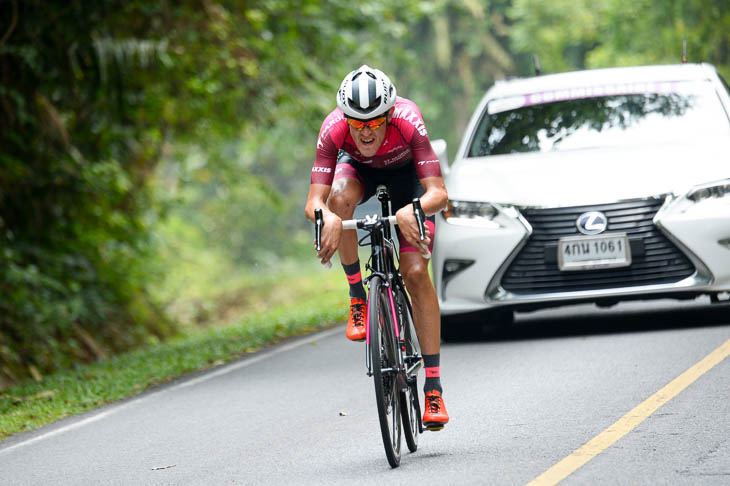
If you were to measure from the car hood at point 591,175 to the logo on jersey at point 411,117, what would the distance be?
10.9 ft

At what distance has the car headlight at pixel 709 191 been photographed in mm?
9156

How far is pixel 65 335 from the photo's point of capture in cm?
1467

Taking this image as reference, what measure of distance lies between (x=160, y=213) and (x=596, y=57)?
19.2 metres

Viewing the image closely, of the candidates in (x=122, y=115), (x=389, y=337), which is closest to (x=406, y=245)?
(x=389, y=337)

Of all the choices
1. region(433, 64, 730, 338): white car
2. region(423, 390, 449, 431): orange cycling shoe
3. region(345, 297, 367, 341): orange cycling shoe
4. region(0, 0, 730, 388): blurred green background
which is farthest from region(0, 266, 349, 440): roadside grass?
region(423, 390, 449, 431): orange cycling shoe

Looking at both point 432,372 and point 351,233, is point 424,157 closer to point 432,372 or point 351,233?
point 351,233

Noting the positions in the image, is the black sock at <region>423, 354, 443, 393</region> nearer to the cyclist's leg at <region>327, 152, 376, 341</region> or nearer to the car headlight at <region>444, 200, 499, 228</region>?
the cyclist's leg at <region>327, 152, 376, 341</region>

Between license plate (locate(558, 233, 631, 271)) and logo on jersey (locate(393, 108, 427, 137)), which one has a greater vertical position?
logo on jersey (locate(393, 108, 427, 137))

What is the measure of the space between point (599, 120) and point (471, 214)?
1.60 metres

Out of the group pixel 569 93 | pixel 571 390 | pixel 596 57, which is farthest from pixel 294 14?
pixel 596 57

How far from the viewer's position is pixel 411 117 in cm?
614

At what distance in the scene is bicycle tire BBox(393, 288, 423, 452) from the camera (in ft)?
20.2

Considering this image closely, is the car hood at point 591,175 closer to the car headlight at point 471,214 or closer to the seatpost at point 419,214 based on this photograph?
the car headlight at point 471,214

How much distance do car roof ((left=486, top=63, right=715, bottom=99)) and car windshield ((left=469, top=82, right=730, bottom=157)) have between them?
0.10 meters
